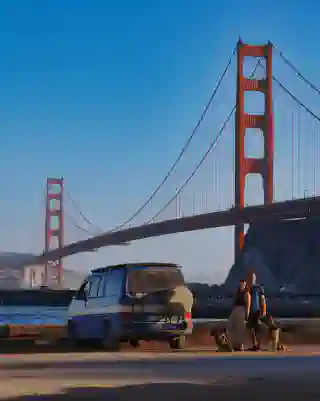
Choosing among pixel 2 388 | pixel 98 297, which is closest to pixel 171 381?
pixel 2 388

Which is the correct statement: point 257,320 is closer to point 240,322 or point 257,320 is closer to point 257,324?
point 257,324

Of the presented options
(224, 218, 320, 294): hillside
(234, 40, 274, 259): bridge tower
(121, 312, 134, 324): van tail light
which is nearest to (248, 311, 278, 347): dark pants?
(121, 312, 134, 324): van tail light

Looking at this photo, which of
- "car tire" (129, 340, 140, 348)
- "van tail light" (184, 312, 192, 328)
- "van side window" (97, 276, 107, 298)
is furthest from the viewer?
"car tire" (129, 340, 140, 348)

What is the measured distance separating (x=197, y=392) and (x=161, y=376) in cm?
169

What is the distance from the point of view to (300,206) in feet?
159

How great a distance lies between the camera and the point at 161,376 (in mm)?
11016

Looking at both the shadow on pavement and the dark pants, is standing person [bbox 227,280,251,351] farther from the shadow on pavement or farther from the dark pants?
the shadow on pavement

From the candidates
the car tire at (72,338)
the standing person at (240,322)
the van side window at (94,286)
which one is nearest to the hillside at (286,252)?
the car tire at (72,338)

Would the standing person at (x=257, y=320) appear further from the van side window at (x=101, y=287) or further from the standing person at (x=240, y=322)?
the van side window at (x=101, y=287)

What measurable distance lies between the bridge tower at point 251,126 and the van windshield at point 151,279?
38447mm

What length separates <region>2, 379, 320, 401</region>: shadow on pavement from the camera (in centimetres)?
893

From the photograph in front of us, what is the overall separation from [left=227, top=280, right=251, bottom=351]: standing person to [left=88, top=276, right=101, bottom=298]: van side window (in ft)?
8.64

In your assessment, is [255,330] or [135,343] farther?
[135,343]

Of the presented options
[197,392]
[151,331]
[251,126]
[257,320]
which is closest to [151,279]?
[151,331]
